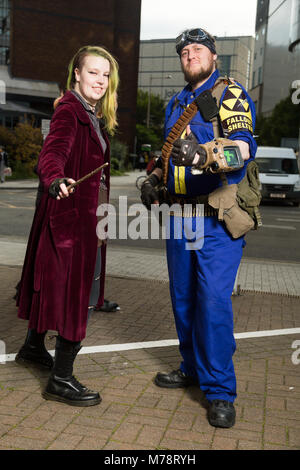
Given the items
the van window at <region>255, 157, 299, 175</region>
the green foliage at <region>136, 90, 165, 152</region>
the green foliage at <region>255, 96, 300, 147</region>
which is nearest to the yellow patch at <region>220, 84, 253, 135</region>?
the van window at <region>255, 157, 299, 175</region>

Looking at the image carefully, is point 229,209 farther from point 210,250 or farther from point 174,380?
point 174,380

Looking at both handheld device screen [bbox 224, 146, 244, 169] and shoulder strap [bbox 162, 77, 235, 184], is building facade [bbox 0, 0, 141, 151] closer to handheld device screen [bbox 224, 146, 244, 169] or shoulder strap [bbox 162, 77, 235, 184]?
shoulder strap [bbox 162, 77, 235, 184]

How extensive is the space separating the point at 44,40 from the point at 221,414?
4197 centimetres

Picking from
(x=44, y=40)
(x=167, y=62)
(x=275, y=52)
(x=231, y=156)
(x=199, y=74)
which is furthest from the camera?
(x=167, y=62)

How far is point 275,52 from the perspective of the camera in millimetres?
70062

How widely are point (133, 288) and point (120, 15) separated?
1753 inches

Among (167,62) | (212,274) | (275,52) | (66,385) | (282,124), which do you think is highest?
(167,62)

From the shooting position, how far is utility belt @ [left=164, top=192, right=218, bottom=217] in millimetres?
3217

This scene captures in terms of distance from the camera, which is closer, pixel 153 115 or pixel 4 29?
pixel 4 29

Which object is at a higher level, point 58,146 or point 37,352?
point 58,146

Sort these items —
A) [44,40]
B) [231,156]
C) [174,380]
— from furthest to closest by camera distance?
1. [44,40]
2. [174,380]
3. [231,156]

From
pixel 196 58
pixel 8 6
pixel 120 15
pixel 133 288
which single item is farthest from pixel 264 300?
pixel 120 15

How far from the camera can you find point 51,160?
114 inches

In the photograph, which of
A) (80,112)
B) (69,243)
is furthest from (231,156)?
(69,243)
